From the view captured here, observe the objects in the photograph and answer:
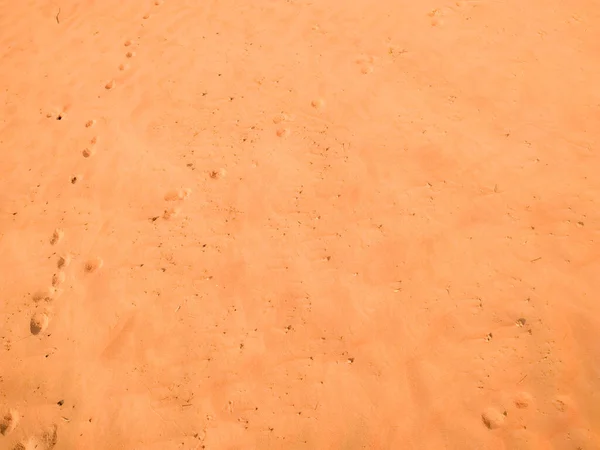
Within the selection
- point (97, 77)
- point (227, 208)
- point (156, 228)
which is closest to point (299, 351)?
point (227, 208)

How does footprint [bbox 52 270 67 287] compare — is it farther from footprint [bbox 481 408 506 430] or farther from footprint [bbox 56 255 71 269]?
footprint [bbox 481 408 506 430]

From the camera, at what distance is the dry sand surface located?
2400mm

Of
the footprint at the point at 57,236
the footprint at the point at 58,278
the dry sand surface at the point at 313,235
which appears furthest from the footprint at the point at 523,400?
the footprint at the point at 57,236

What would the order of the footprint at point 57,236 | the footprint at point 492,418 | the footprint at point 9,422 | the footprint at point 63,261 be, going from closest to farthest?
1. the footprint at point 492,418
2. the footprint at point 9,422
3. the footprint at point 63,261
4. the footprint at point 57,236

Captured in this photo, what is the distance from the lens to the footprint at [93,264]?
3.09 m

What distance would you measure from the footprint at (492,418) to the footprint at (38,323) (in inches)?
116

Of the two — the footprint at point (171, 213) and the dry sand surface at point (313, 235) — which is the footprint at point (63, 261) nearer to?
the dry sand surface at point (313, 235)

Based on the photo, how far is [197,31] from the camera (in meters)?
4.39

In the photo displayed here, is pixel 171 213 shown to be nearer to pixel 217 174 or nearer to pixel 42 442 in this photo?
pixel 217 174

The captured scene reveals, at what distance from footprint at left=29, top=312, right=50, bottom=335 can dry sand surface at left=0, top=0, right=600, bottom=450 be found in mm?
23

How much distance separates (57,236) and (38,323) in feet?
2.40

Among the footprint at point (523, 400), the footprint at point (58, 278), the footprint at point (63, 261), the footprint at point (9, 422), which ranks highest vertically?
the footprint at point (63, 261)

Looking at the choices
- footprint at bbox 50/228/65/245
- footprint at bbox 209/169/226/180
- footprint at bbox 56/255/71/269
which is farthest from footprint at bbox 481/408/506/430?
footprint at bbox 50/228/65/245

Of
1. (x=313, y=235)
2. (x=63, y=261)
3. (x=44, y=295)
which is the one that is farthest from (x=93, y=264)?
(x=313, y=235)
